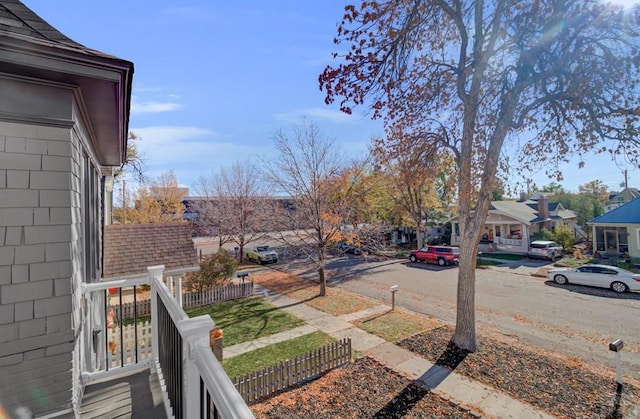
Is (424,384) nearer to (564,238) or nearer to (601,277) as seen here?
(601,277)

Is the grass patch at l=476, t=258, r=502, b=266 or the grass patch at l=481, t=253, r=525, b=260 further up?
the grass patch at l=481, t=253, r=525, b=260

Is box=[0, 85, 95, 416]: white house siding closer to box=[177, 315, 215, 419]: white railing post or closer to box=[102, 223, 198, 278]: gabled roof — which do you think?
box=[177, 315, 215, 419]: white railing post

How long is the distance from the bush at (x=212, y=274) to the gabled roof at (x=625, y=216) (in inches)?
1041

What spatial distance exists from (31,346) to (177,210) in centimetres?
2600

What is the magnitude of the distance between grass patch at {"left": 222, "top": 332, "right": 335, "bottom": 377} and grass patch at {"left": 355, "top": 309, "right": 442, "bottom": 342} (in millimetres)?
1677

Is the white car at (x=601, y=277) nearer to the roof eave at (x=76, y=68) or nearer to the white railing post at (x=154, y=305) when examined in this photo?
the white railing post at (x=154, y=305)

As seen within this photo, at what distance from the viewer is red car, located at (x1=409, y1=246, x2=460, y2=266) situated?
21281 millimetres

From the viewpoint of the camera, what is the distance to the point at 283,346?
916 centimetres

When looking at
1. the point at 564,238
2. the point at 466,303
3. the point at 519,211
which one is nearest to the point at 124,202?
the point at 466,303

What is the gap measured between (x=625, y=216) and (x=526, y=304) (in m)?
16.3

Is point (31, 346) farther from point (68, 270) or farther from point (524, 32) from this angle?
point (524, 32)

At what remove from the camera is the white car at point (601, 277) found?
45.8 feet

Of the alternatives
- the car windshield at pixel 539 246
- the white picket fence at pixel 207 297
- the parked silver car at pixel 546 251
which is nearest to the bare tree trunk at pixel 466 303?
the white picket fence at pixel 207 297

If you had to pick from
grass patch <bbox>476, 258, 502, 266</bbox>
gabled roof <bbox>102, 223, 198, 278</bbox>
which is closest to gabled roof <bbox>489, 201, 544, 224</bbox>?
grass patch <bbox>476, 258, 502, 266</bbox>
